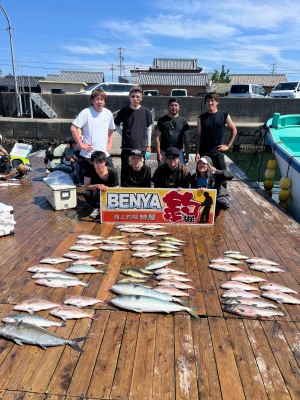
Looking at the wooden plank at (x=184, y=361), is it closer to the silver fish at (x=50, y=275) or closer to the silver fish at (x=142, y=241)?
the silver fish at (x=50, y=275)

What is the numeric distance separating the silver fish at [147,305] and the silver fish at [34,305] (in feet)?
1.93

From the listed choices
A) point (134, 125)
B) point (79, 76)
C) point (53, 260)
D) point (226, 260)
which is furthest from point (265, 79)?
point (53, 260)

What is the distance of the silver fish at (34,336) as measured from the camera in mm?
2361

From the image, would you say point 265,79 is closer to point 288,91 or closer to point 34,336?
point 288,91

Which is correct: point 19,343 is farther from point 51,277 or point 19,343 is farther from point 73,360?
point 51,277

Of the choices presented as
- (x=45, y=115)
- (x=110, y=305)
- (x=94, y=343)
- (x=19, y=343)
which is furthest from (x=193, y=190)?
→ (x=45, y=115)

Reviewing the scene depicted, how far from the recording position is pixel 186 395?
1992 mm

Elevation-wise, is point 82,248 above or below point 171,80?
below

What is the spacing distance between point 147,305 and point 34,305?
3.42 ft

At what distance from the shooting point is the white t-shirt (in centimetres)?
480

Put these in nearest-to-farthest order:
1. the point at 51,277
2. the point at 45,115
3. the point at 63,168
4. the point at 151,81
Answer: the point at 51,277 < the point at 63,168 < the point at 45,115 < the point at 151,81

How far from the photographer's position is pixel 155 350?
7.72ft

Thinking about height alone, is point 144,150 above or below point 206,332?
above

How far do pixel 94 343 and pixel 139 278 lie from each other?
1009mm
